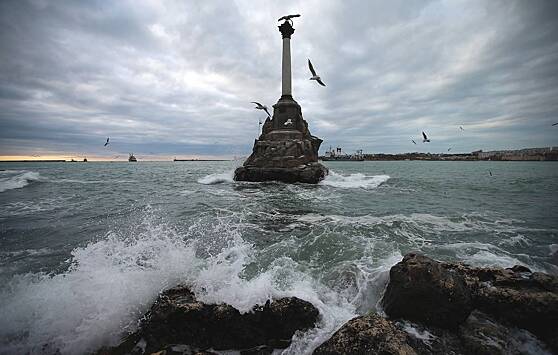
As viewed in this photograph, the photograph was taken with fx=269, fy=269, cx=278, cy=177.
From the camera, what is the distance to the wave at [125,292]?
140 inches

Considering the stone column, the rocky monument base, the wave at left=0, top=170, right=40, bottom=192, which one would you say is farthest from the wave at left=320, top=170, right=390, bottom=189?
the wave at left=0, top=170, right=40, bottom=192

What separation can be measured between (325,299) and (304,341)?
3.33 feet

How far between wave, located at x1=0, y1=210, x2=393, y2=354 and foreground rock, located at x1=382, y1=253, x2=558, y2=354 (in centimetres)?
86

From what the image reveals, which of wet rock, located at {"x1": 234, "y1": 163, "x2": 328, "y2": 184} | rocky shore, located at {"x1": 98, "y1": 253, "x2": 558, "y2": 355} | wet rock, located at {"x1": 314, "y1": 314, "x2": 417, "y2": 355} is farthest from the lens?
wet rock, located at {"x1": 234, "y1": 163, "x2": 328, "y2": 184}

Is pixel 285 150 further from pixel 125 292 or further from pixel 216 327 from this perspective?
pixel 216 327

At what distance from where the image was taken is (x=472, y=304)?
A: 3.68 meters

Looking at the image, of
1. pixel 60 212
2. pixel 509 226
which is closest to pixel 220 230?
pixel 60 212

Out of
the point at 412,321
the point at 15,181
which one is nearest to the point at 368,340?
the point at 412,321

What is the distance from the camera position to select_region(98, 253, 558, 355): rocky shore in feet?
10.5

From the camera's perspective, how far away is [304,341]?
3.44 metres

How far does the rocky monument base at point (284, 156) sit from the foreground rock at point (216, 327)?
69.0 feet

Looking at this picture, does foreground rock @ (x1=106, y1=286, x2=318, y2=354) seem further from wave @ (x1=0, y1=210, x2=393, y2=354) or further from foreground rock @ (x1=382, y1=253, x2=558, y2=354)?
foreground rock @ (x1=382, y1=253, x2=558, y2=354)

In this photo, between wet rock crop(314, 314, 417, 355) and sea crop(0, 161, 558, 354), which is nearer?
wet rock crop(314, 314, 417, 355)

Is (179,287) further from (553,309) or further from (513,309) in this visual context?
(553,309)
